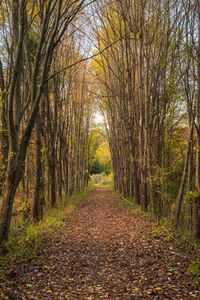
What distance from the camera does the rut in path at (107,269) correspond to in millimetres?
4680

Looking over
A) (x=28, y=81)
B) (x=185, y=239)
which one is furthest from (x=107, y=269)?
(x=28, y=81)

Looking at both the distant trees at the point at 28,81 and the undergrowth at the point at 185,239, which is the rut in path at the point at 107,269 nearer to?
the undergrowth at the point at 185,239

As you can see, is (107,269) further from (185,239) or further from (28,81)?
(28,81)

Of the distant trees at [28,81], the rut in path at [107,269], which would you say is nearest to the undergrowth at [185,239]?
the rut in path at [107,269]

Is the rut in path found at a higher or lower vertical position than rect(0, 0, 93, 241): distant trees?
lower

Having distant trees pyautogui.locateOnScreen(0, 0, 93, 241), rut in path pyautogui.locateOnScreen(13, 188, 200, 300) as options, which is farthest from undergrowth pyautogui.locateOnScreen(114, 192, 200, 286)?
distant trees pyautogui.locateOnScreen(0, 0, 93, 241)

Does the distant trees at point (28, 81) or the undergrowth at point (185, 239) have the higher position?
the distant trees at point (28, 81)

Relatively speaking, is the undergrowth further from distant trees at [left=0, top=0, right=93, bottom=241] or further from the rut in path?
distant trees at [left=0, top=0, right=93, bottom=241]

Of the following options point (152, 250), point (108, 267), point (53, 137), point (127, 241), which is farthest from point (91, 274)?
point (53, 137)

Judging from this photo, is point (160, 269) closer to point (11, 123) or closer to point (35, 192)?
point (11, 123)

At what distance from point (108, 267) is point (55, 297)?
1705mm

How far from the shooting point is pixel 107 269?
5914 millimetres

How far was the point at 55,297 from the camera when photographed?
452 cm

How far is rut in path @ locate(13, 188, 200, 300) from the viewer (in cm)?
468
